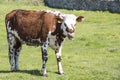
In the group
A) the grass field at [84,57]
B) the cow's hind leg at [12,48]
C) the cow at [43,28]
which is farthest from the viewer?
the cow's hind leg at [12,48]

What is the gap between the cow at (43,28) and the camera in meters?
18.5

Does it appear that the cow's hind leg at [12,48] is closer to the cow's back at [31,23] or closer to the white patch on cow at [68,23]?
the cow's back at [31,23]

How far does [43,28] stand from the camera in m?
18.8

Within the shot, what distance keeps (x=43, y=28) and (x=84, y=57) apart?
8.67 meters

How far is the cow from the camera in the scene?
1855cm

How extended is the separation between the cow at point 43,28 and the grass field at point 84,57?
103cm

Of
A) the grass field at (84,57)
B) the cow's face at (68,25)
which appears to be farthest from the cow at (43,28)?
the grass field at (84,57)

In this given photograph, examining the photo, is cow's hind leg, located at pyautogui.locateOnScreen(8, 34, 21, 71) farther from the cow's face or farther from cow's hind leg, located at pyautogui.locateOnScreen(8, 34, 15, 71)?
the cow's face

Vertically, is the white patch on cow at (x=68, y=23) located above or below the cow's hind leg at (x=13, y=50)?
above

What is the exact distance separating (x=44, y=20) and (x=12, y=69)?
10.0 feet

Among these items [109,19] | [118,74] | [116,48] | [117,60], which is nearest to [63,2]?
[109,19]

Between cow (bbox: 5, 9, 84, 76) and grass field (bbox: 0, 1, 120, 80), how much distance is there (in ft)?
3.38

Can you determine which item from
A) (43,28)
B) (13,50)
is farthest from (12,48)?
(43,28)

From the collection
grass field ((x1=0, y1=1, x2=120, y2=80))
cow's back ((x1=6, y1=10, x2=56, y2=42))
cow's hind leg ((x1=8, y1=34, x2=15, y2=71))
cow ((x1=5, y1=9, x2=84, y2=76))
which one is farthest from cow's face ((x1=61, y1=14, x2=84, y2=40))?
cow's hind leg ((x1=8, y1=34, x2=15, y2=71))
